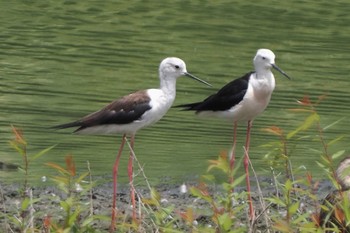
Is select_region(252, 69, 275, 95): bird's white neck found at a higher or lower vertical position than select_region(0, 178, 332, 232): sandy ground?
higher

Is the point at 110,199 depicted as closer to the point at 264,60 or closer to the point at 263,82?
the point at 263,82

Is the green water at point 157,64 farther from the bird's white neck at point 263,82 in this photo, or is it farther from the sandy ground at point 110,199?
the bird's white neck at point 263,82

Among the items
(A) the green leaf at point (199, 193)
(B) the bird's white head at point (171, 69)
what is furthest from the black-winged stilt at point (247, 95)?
(A) the green leaf at point (199, 193)

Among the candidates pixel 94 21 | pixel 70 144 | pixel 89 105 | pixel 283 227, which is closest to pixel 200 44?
pixel 94 21

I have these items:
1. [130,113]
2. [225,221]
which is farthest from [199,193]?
[130,113]

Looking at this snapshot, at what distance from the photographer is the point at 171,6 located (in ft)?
65.8

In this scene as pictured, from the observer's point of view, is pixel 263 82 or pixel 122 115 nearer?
pixel 122 115

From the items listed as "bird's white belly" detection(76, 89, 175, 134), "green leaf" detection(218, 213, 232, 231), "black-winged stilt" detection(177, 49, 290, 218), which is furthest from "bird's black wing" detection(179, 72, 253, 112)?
"green leaf" detection(218, 213, 232, 231)

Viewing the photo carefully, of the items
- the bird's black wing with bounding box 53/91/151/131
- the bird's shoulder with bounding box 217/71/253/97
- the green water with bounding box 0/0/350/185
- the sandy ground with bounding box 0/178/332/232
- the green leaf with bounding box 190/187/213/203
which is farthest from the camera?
the green water with bounding box 0/0/350/185

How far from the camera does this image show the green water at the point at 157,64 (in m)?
11.3

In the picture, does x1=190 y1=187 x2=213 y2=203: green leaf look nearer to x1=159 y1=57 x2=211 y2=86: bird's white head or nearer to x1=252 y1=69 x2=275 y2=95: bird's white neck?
x1=159 y1=57 x2=211 y2=86: bird's white head

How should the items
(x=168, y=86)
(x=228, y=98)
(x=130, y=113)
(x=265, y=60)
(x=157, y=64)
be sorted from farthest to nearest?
1. (x=157, y=64)
2. (x=228, y=98)
3. (x=265, y=60)
4. (x=168, y=86)
5. (x=130, y=113)

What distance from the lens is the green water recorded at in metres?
11.3

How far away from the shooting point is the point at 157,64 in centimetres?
1566
